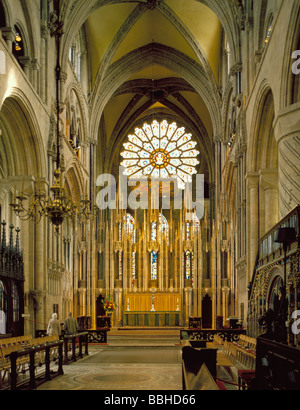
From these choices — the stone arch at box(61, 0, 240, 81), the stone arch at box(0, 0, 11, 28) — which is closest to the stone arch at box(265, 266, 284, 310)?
the stone arch at box(0, 0, 11, 28)

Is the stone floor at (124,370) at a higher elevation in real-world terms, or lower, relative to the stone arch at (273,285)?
lower

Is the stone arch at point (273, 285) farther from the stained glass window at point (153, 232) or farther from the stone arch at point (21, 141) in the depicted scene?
the stained glass window at point (153, 232)

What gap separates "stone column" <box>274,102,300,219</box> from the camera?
11509 mm

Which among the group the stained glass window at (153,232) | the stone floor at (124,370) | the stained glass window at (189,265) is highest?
the stained glass window at (153,232)

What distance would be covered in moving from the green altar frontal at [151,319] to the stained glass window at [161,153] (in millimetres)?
8335

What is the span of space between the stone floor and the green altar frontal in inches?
399

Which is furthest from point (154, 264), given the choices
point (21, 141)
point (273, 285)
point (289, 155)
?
point (289, 155)

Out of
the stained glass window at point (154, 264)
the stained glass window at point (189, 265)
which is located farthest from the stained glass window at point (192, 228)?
the stained glass window at point (154, 264)

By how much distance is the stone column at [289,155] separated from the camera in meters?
11.5

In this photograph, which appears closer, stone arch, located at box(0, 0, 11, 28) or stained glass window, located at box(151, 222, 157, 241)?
stone arch, located at box(0, 0, 11, 28)

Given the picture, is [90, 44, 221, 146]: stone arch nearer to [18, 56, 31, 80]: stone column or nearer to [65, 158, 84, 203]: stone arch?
[65, 158, 84, 203]: stone arch

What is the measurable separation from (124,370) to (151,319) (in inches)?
691
